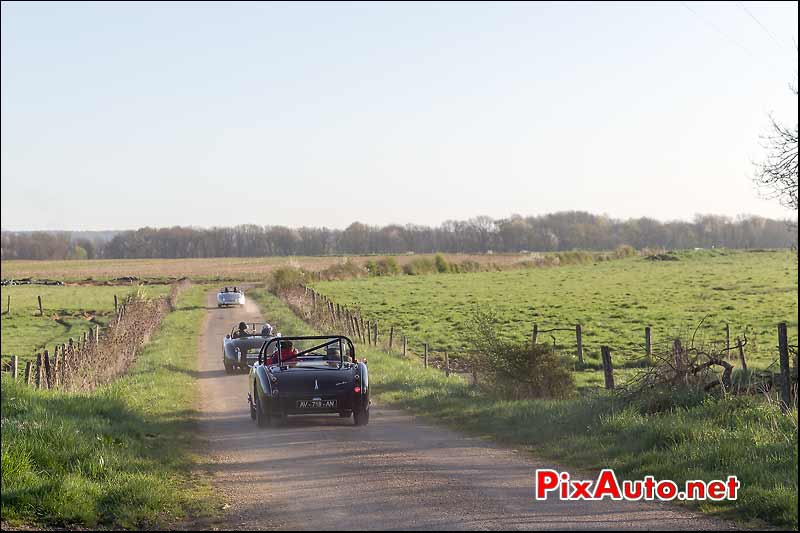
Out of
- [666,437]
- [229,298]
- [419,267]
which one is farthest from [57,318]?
[419,267]

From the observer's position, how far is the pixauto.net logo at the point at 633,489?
871cm

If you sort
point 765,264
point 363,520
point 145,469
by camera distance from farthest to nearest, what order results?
point 765,264 < point 145,469 < point 363,520

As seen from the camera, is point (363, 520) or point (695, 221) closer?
point (363, 520)

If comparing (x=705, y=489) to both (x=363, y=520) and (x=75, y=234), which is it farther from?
(x=75, y=234)

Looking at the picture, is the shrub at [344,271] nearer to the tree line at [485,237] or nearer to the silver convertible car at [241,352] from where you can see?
the tree line at [485,237]

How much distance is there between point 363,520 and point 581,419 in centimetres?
598

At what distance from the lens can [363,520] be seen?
307 inches

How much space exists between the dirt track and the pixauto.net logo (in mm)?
263

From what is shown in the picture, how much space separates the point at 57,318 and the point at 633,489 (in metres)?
48.7

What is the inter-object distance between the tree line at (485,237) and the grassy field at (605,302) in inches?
209

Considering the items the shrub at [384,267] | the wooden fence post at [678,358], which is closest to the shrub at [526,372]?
the wooden fence post at [678,358]

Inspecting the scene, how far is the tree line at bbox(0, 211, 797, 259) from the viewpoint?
3491 inches

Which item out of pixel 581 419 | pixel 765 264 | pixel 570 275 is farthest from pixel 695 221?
pixel 581 419

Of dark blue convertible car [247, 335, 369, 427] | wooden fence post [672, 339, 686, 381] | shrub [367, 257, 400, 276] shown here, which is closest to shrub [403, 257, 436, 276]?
shrub [367, 257, 400, 276]
